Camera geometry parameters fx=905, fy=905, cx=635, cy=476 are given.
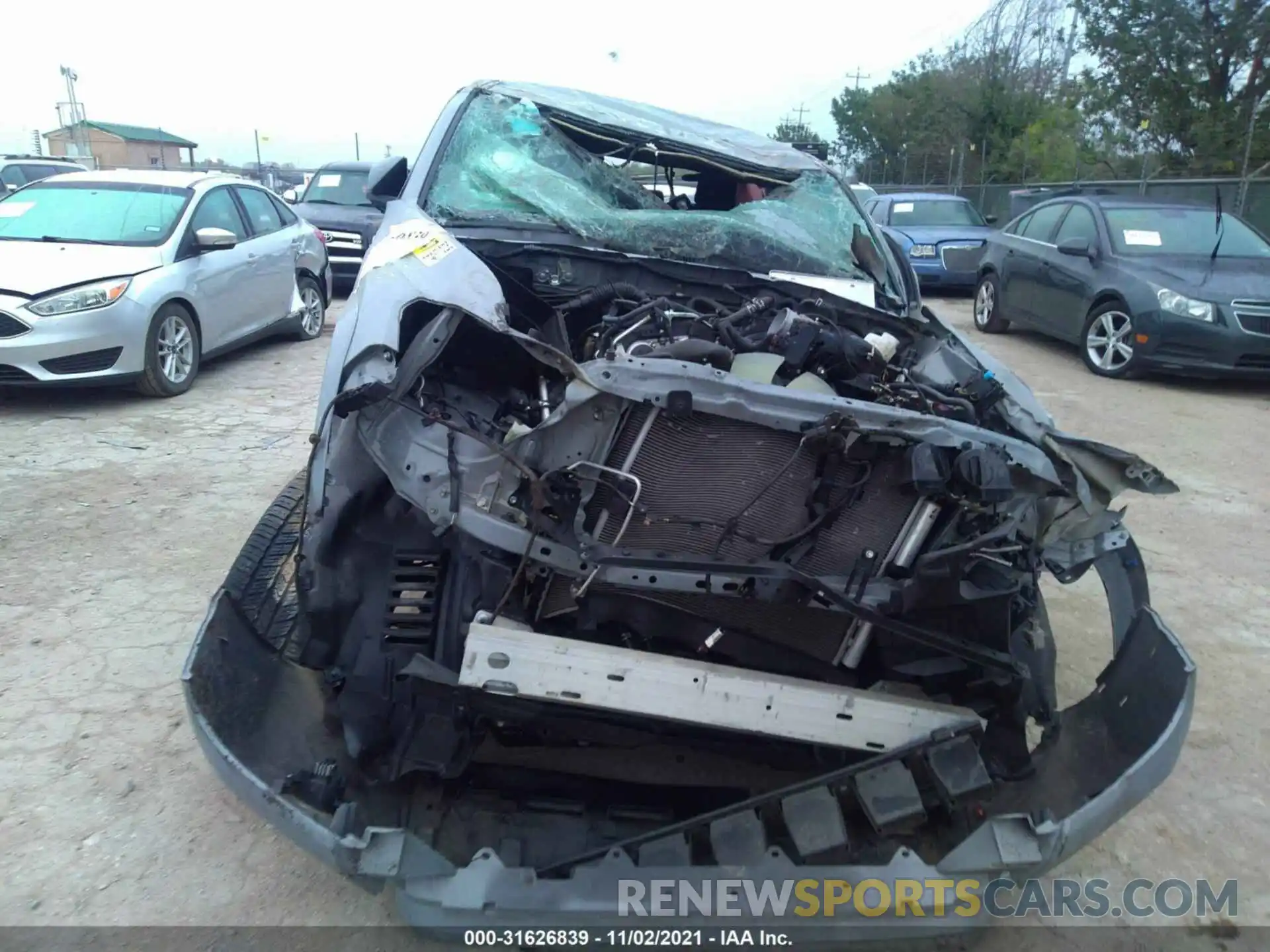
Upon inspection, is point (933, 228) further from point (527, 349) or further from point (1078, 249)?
point (527, 349)

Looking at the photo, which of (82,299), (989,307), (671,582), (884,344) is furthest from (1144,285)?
(82,299)

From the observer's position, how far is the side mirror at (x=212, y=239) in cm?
692

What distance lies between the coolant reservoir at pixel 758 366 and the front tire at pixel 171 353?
538 cm

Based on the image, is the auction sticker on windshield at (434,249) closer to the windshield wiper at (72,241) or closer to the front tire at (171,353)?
the front tire at (171,353)

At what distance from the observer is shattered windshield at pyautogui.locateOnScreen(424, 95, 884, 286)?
3469 millimetres

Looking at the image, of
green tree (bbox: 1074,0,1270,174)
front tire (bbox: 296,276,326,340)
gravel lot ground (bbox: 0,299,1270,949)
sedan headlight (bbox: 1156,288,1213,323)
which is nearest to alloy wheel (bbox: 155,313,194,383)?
gravel lot ground (bbox: 0,299,1270,949)

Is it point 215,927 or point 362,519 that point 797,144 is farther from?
point 215,927

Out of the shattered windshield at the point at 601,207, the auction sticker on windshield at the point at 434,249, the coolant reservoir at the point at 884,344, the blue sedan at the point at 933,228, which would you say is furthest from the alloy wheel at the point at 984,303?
the auction sticker on windshield at the point at 434,249

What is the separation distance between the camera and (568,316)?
123 inches

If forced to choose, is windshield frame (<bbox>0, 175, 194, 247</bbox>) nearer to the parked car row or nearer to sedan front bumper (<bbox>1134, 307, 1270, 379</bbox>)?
the parked car row

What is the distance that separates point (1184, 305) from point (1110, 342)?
2.46 feet

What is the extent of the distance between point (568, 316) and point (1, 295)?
486 cm

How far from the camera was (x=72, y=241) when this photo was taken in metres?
6.59

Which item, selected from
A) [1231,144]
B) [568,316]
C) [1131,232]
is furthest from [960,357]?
[1231,144]
